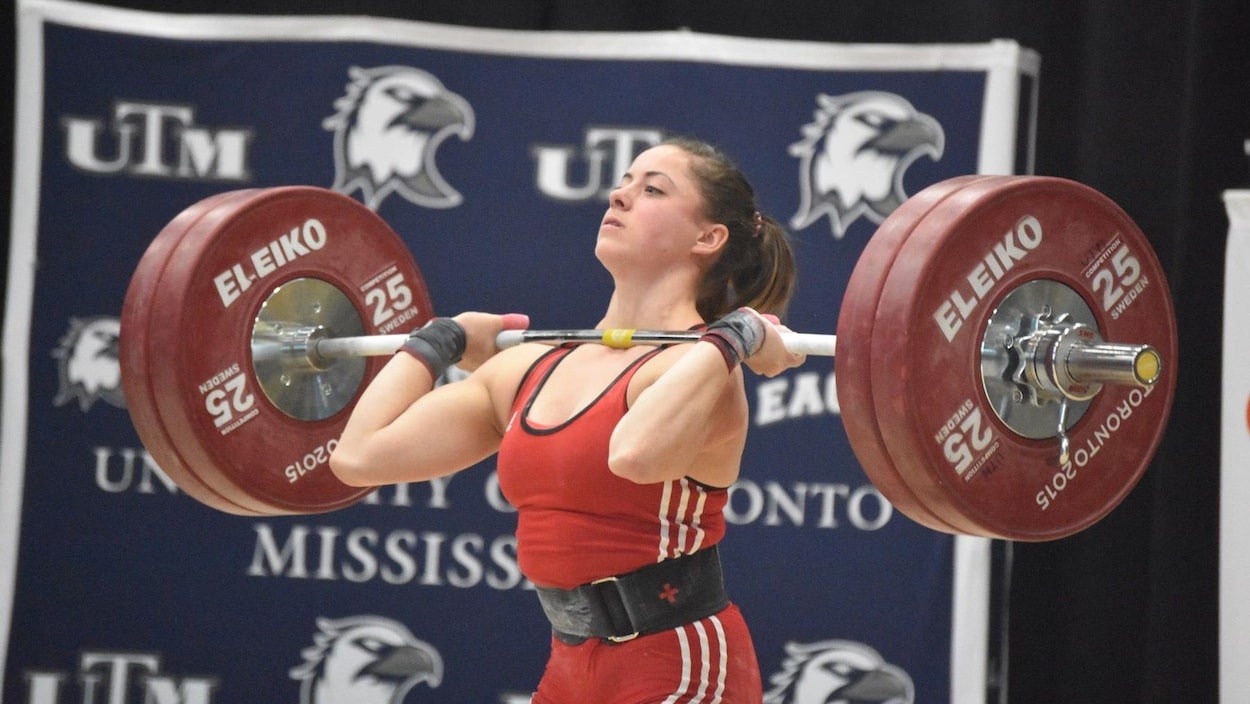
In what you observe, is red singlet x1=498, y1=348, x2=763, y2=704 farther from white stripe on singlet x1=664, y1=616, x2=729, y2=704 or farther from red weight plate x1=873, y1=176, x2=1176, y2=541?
red weight plate x1=873, y1=176, x2=1176, y2=541

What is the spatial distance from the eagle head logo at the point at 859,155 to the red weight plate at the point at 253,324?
1.26 m

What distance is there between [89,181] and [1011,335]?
9.10ft

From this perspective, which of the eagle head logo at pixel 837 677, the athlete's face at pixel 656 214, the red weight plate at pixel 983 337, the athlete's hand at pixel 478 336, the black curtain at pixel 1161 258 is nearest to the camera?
the red weight plate at pixel 983 337

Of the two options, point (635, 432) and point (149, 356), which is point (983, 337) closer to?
point (635, 432)

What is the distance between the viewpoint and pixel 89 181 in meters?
4.10

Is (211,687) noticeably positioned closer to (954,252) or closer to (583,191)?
(583,191)

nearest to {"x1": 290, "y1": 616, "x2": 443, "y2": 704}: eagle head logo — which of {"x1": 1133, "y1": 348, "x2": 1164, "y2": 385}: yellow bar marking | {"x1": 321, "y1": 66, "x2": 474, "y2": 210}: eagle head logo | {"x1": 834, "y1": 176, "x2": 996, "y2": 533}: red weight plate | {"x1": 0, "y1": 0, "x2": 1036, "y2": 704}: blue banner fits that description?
{"x1": 0, "y1": 0, "x2": 1036, "y2": 704}: blue banner

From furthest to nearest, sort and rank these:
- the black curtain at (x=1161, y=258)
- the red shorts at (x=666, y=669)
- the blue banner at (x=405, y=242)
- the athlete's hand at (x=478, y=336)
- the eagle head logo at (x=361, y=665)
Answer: the eagle head logo at (x=361, y=665) < the blue banner at (x=405, y=242) < the black curtain at (x=1161, y=258) < the athlete's hand at (x=478, y=336) < the red shorts at (x=666, y=669)

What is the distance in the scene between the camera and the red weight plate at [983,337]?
2199mm

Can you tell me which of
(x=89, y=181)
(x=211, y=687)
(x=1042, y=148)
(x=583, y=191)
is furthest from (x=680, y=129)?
(x=211, y=687)

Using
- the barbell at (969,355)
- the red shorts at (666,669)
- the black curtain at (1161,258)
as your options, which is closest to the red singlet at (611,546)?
the red shorts at (666,669)

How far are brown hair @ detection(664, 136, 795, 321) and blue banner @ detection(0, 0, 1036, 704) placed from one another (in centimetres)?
118

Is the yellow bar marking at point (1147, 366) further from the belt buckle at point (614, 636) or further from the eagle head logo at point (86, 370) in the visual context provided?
the eagle head logo at point (86, 370)

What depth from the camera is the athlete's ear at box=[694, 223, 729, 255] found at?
103 inches
